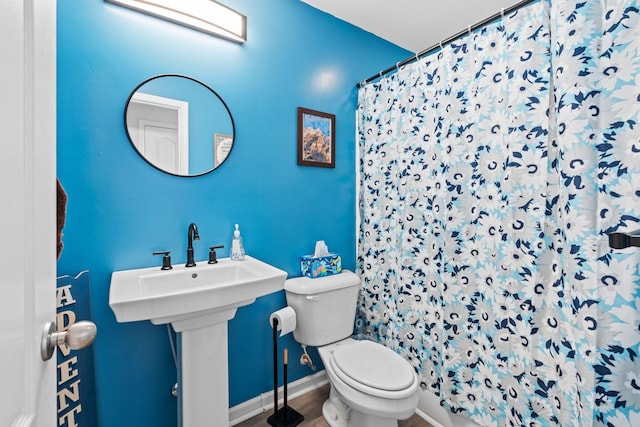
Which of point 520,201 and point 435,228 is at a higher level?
point 520,201

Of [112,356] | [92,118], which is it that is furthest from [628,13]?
[112,356]

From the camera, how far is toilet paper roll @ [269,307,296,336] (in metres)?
1.49

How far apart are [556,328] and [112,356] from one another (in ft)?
6.20

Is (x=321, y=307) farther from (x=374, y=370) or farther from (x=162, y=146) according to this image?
(x=162, y=146)

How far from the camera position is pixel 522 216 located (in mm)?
1185

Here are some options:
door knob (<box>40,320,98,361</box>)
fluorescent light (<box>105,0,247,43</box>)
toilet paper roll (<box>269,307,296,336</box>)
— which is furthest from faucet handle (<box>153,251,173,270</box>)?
fluorescent light (<box>105,0,247,43</box>)

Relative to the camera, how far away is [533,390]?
1.16 metres

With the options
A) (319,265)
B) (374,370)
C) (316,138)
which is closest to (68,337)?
(374,370)

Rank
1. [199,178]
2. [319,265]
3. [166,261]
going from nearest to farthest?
[166,261]
[199,178]
[319,265]

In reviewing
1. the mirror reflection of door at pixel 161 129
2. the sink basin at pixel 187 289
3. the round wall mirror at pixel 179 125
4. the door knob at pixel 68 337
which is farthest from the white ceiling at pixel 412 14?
the door knob at pixel 68 337

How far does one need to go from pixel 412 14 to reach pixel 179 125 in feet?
5.36

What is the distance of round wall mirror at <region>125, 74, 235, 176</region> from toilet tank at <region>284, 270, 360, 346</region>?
0.85 metres

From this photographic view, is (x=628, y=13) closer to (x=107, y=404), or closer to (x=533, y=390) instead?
(x=533, y=390)

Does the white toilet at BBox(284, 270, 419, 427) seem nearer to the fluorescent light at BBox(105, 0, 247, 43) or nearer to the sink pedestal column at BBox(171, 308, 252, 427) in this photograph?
the sink pedestal column at BBox(171, 308, 252, 427)
